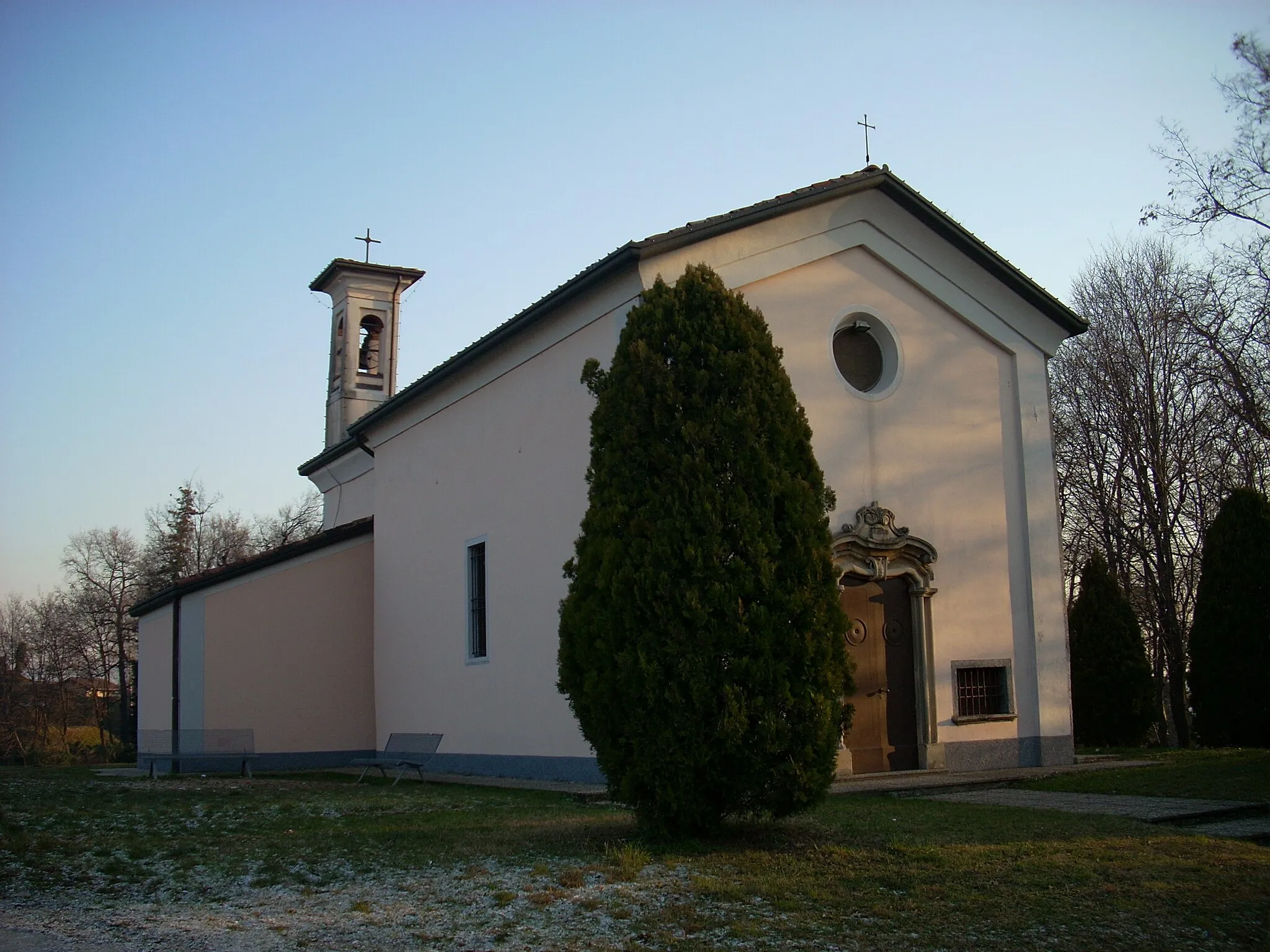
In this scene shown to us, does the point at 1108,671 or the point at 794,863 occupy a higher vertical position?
the point at 1108,671

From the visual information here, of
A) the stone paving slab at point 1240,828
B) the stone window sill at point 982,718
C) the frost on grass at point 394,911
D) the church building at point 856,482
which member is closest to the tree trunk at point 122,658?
the church building at point 856,482

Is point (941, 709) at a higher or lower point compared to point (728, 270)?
lower

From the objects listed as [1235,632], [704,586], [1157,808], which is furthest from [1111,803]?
[1235,632]

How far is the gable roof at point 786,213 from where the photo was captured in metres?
13.0

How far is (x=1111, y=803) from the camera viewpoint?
1030 centimetres

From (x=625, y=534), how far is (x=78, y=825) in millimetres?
5389

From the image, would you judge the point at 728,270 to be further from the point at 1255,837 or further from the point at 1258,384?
the point at 1258,384

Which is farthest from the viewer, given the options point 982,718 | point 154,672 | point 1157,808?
point 154,672

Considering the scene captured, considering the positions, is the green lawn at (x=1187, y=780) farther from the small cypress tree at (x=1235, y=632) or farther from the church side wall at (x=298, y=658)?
the church side wall at (x=298, y=658)

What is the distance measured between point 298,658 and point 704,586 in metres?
12.7

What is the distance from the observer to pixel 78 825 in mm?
9633

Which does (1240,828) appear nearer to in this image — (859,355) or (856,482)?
(856,482)

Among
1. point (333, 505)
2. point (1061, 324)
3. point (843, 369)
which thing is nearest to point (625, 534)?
point (843, 369)

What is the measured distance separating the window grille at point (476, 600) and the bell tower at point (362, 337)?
1062 centimetres
